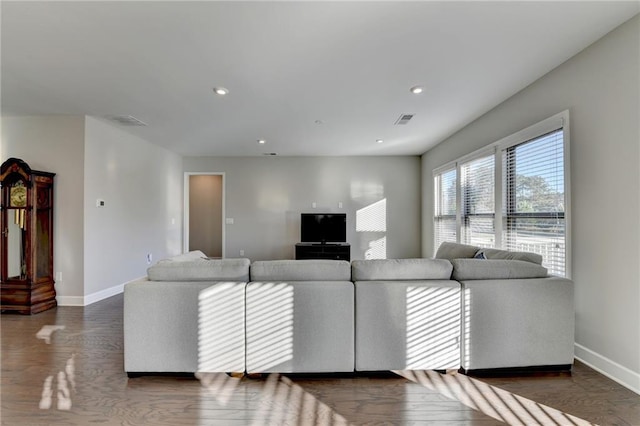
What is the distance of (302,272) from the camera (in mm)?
2252

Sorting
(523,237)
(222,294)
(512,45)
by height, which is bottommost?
(222,294)

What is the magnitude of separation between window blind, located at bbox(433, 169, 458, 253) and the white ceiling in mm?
1407

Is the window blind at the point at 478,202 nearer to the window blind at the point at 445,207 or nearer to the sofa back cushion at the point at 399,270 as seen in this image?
the window blind at the point at 445,207

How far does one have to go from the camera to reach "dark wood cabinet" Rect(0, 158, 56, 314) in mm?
3637

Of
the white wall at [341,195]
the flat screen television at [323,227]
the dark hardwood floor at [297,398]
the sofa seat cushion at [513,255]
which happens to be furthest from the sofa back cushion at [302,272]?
the white wall at [341,195]

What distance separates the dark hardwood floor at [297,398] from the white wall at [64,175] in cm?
180

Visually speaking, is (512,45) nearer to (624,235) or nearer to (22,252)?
(624,235)

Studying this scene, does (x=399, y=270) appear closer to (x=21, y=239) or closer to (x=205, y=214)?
(x=21, y=239)

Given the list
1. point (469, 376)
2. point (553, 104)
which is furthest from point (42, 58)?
point (553, 104)

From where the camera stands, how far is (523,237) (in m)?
3.20

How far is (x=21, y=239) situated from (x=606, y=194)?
618cm

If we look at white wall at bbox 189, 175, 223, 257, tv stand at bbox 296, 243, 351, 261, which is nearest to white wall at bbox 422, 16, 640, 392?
tv stand at bbox 296, 243, 351, 261

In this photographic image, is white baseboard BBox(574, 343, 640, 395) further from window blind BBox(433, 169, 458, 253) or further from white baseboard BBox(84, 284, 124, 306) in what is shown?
white baseboard BBox(84, 284, 124, 306)

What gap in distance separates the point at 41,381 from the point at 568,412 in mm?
3507
